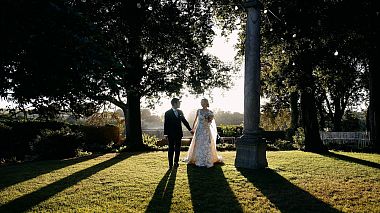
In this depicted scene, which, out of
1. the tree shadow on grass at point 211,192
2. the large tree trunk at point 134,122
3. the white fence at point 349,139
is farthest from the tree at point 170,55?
the white fence at point 349,139

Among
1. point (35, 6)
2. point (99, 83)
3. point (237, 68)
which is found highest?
point (237, 68)

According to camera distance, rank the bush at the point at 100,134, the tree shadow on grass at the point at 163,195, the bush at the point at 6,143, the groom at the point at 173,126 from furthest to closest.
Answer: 1. the bush at the point at 100,134
2. the bush at the point at 6,143
3. the groom at the point at 173,126
4. the tree shadow on grass at the point at 163,195

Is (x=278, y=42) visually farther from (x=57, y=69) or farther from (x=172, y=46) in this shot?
(x=57, y=69)

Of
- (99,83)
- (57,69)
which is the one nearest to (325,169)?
(99,83)

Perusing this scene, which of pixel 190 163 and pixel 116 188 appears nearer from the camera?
pixel 116 188

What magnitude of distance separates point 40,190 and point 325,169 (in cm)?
786

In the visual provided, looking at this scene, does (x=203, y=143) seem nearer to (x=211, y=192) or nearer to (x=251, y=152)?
(x=251, y=152)

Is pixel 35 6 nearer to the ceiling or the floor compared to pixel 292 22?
nearer to the floor

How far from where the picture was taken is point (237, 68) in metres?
22.3

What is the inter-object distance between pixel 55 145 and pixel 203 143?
7268mm

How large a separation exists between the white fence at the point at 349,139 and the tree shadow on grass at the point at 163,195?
18378 mm

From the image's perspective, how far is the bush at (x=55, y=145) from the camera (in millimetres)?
13750

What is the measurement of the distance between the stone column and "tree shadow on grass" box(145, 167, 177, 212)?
2.32 meters

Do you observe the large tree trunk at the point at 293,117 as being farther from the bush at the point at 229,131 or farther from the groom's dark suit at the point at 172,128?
the groom's dark suit at the point at 172,128
